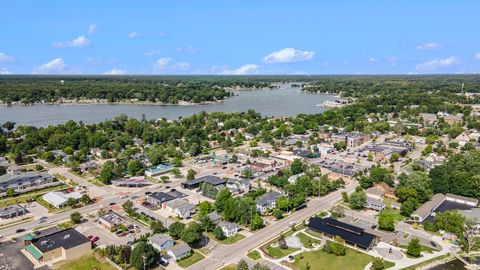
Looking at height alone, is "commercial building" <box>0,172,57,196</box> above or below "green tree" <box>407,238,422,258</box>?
above

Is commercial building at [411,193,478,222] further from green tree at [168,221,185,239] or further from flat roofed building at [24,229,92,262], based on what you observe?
flat roofed building at [24,229,92,262]

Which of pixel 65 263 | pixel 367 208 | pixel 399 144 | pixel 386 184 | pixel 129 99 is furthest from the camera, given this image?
pixel 129 99

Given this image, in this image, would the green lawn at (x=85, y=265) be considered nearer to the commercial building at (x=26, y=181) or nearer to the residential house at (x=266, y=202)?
the residential house at (x=266, y=202)

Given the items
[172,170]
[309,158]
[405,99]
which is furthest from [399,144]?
[405,99]

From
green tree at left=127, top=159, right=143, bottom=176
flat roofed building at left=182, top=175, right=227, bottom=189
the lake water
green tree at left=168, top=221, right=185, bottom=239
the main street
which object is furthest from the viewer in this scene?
the lake water

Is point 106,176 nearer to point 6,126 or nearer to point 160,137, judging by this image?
point 160,137

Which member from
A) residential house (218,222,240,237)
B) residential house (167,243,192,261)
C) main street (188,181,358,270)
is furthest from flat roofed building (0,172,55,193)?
main street (188,181,358,270)
